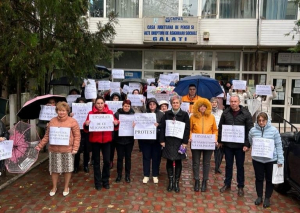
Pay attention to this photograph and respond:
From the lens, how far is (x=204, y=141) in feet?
16.5

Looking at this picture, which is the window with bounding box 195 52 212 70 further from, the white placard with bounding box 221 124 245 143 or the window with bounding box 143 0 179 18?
the white placard with bounding box 221 124 245 143

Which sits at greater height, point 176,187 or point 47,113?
point 47,113

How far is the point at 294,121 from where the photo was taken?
41.9ft

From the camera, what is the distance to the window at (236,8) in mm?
12062

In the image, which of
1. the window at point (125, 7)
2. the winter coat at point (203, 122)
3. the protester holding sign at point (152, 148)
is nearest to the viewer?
the winter coat at point (203, 122)

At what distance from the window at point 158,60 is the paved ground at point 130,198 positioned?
7.94m

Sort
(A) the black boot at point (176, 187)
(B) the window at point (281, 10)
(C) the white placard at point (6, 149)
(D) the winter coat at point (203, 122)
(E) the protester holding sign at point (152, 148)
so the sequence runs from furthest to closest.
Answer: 1. (B) the window at point (281, 10)
2. (E) the protester holding sign at point (152, 148)
3. (A) the black boot at point (176, 187)
4. (D) the winter coat at point (203, 122)
5. (C) the white placard at point (6, 149)

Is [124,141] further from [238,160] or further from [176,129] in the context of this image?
[238,160]

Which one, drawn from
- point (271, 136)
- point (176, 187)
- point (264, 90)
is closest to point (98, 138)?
point (176, 187)

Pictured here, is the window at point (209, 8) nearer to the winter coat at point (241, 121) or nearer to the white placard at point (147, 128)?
the winter coat at point (241, 121)

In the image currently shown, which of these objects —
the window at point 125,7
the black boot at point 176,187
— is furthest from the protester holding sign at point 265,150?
the window at point 125,7

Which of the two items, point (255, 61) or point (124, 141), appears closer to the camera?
point (124, 141)

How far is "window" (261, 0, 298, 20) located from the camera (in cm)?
1170

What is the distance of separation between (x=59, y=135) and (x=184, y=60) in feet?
30.2
